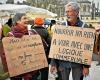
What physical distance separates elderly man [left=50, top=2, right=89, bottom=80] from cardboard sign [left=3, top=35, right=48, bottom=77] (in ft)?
1.55

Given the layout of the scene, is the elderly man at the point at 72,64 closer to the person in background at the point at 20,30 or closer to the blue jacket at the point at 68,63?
the blue jacket at the point at 68,63

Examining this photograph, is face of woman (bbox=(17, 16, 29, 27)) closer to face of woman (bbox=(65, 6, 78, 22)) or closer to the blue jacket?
the blue jacket

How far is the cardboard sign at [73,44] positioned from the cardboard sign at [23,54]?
44 cm

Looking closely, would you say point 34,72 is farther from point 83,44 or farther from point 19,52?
point 83,44

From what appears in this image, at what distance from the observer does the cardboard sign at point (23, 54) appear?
253 inches

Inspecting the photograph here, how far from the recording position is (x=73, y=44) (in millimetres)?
A: 6465

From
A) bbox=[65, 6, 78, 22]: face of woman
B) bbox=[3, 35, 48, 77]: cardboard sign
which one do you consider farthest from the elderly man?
bbox=[3, 35, 48, 77]: cardboard sign

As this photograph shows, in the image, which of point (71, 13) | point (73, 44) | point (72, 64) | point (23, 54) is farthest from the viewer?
point (23, 54)

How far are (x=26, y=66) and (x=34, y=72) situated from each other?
233 mm

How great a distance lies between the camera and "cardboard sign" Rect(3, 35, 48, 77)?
6430mm

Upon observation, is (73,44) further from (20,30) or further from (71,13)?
(20,30)

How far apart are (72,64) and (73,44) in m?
0.32

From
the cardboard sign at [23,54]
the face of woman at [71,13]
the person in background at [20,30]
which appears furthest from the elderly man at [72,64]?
the person in background at [20,30]

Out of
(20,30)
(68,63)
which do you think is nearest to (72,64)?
(68,63)
